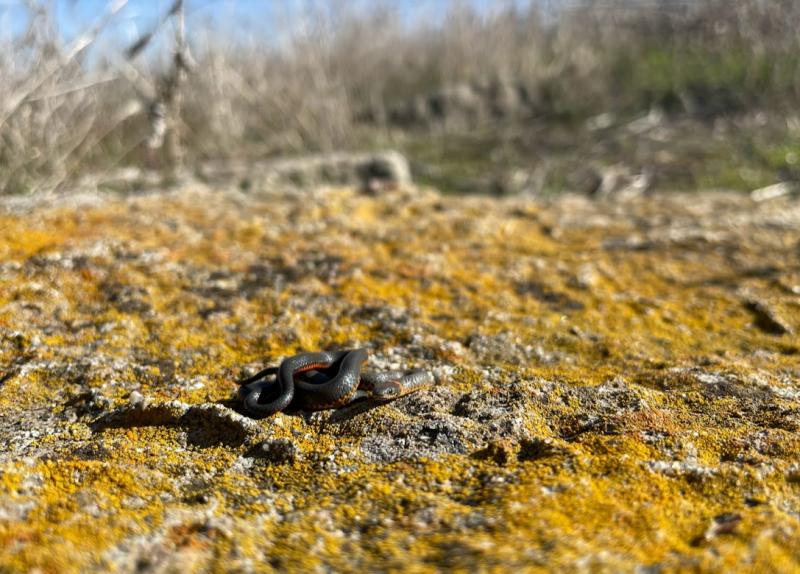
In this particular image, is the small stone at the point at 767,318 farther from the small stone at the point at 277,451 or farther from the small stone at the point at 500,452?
the small stone at the point at 277,451

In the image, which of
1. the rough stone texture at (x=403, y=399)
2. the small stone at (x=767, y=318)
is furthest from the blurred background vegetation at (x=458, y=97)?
the small stone at (x=767, y=318)

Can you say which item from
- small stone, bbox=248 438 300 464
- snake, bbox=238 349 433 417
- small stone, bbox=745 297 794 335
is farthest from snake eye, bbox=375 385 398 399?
small stone, bbox=745 297 794 335

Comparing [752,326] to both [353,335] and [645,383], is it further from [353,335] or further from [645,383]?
[353,335]

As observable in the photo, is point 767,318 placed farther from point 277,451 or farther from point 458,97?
point 458,97

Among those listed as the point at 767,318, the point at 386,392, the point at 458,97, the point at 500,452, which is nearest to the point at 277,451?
the point at 386,392

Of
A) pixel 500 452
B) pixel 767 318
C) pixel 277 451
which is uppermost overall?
pixel 277 451

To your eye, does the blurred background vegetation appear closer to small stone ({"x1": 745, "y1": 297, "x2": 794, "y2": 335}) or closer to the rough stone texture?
the rough stone texture
